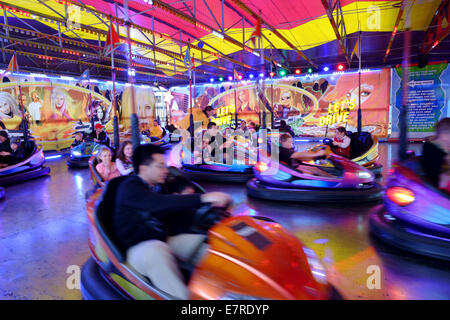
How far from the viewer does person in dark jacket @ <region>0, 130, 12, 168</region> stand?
4.41 m

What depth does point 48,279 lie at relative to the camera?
1.68m

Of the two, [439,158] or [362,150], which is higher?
Result: [439,158]

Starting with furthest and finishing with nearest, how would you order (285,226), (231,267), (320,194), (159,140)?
(159,140), (320,194), (285,226), (231,267)

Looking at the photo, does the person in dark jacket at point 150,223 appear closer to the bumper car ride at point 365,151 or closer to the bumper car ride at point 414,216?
the bumper car ride at point 414,216

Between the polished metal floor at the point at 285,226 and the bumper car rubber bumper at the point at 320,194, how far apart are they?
84 mm

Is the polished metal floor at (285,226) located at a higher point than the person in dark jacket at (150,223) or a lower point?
lower

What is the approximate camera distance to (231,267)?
1.08 meters

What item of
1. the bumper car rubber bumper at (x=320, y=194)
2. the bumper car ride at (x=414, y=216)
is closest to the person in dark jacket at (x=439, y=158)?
the bumper car ride at (x=414, y=216)

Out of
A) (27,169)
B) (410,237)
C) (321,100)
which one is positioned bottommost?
(410,237)

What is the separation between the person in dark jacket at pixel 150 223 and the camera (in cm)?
111

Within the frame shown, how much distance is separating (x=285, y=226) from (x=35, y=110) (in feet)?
27.6

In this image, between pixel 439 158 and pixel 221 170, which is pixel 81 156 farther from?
pixel 439 158

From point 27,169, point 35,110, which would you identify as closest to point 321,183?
point 27,169

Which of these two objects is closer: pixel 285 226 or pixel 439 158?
pixel 439 158
